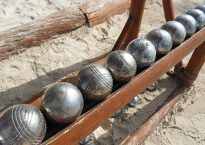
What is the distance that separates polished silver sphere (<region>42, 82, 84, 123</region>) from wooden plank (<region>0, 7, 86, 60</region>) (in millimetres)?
1882

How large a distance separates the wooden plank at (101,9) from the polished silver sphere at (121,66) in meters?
2.00

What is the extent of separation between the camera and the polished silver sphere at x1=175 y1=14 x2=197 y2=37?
2713 millimetres

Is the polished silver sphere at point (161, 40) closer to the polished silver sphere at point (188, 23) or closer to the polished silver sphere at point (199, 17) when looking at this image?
the polished silver sphere at point (188, 23)

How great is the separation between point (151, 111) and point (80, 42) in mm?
1267

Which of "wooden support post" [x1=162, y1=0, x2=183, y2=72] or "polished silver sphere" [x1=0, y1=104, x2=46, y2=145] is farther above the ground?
"polished silver sphere" [x1=0, y1=104, x2=46, y2=145]

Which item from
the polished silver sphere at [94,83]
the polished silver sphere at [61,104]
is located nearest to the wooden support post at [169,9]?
the polished silver sphere at [94,83]

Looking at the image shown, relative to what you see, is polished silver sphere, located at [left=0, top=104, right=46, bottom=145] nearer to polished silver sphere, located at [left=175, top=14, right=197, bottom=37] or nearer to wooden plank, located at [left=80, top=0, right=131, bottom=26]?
polished silver sphere, located at [left=175, top=14, right=197, bottom=37]

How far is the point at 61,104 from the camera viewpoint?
1.76 meters

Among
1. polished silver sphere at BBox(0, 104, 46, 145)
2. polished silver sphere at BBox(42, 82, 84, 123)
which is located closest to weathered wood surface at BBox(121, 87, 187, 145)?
polished silver sphere at BBox(42, 82, 84, 123)

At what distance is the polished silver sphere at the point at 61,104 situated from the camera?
5.76ft

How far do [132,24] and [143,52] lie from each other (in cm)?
109

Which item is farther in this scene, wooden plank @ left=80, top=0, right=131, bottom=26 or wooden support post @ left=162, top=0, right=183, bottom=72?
wooden plank @ left=80, top=0, right=131, bottom=26

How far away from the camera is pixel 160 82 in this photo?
3.48 metres

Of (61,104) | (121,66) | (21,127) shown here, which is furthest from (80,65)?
(21,127)
